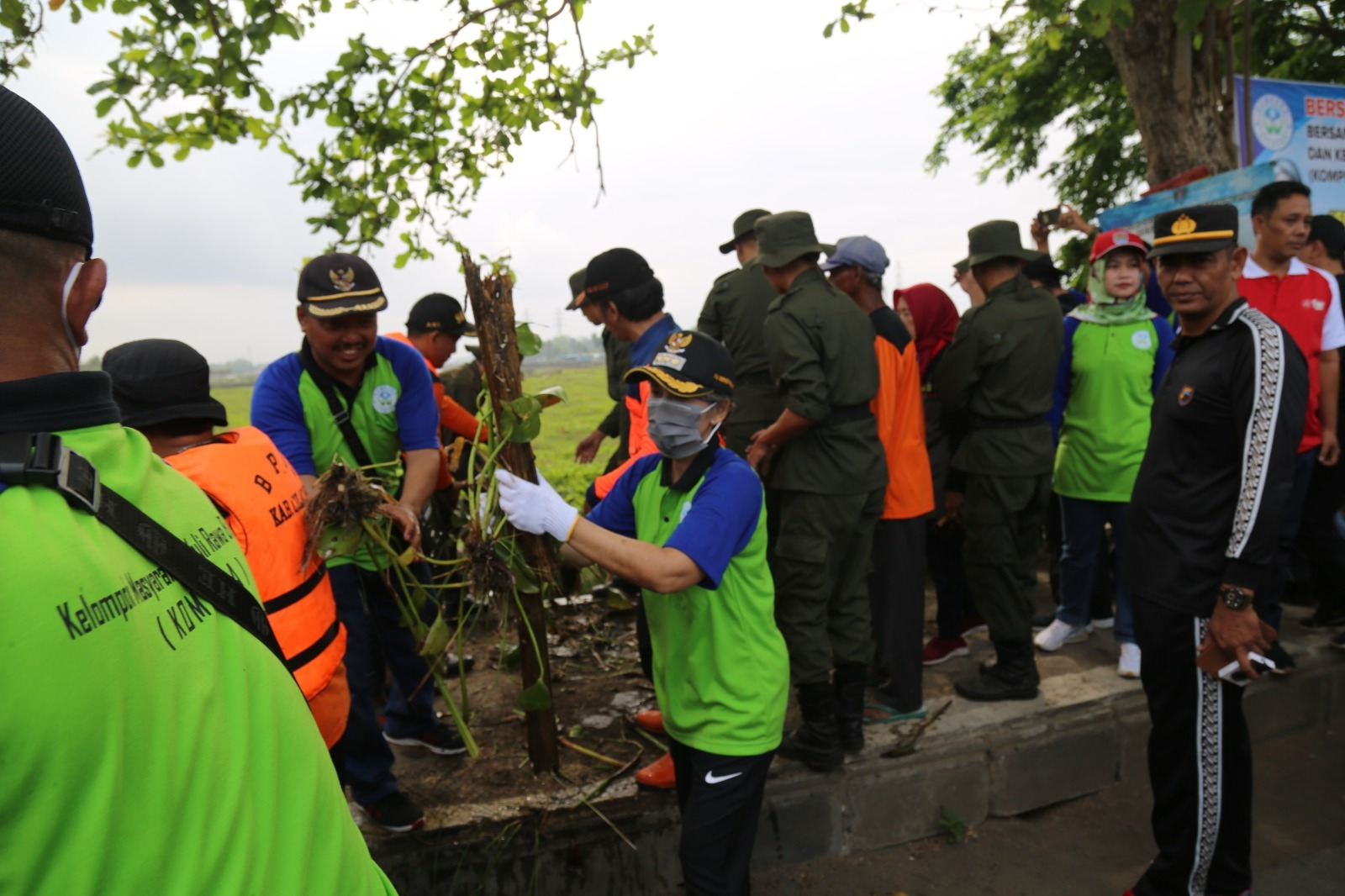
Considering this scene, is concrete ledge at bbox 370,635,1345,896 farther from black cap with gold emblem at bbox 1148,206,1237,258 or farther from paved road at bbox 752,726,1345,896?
black cap with gold emblem at bbox 1148,206,1237,258

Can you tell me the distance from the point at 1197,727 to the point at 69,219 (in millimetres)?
3302

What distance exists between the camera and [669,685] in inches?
103

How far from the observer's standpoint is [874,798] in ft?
11.7

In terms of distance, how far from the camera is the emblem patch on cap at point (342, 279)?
3277 mm

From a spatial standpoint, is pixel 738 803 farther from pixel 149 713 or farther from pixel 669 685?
pixel 149 713

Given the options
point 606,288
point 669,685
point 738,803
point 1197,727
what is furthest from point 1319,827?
point 606,288

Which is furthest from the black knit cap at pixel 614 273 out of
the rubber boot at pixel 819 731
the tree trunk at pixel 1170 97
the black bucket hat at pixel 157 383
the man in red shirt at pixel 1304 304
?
the tree trunk at pixel 1170 97

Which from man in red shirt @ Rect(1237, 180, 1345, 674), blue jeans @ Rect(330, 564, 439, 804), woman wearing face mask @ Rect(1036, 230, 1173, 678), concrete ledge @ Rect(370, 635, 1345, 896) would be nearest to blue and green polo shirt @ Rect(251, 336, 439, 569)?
blue jeans @ Rect(330, 564, 439, 804)

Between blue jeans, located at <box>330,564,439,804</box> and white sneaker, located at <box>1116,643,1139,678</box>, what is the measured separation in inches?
138

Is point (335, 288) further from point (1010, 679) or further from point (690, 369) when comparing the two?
point (1010, 679)

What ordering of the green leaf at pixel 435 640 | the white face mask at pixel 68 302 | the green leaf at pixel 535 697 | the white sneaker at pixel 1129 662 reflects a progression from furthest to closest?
the white sneaker at pixel 1129 662, the green leaf at pixel 535 697, the green leaf at pixel 435 640, the white face mask at pixel 68 302

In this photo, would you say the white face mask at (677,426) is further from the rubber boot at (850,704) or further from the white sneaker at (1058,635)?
the white sneaker at (1058,635)

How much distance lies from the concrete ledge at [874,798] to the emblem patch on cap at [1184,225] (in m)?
2.30

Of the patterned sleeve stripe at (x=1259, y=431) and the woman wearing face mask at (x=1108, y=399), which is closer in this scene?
the patterned sleeve stripe at (x=1259, y=431)
